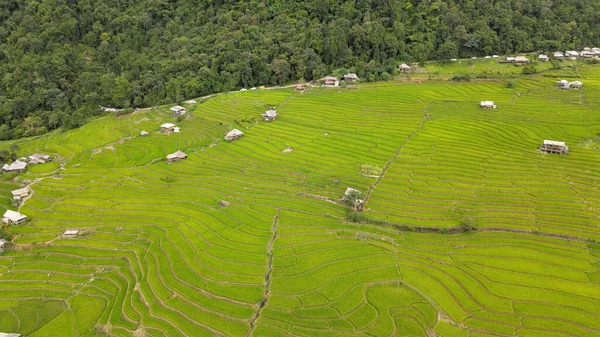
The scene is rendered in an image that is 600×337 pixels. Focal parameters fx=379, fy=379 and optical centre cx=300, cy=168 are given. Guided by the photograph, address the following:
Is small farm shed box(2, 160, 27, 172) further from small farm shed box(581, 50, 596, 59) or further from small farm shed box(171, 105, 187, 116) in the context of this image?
small farm shed box(581, 50, 596, 59)

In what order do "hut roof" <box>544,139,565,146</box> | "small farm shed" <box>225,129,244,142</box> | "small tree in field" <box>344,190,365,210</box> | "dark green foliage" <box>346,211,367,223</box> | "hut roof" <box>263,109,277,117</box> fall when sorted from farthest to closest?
"hut roof" <box>263,109,277,117</box>, "small farm shed" <box>225,129,244,142</box>, "hut roof" <box>544,139,565,146</box>, "small tree in field" <box>344,190,365,210</box>, "dark green foliage" <box>346,211,367,223</box>

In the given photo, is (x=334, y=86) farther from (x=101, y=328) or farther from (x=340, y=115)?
(x=101, y=328)

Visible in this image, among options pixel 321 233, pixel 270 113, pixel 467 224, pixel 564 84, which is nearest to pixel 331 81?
pixel 270 113

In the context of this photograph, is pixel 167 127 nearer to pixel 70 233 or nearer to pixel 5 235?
pixel 70 233

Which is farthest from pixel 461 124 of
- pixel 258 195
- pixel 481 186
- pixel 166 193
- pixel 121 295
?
pixel 121 295

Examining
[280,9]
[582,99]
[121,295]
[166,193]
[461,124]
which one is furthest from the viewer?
[280,9]

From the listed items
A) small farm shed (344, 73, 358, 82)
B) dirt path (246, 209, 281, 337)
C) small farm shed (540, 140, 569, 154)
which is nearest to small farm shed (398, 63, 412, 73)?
small farm shed (344, 73, 358, 82)
